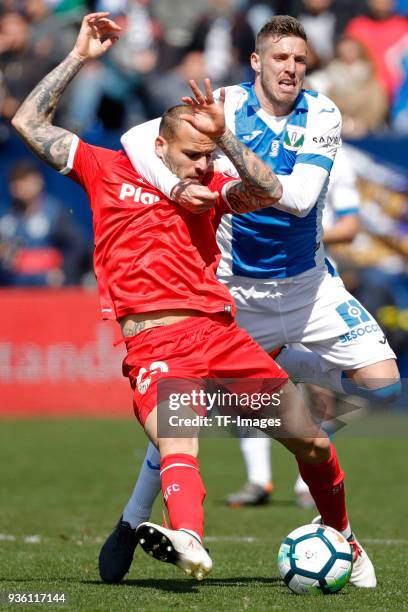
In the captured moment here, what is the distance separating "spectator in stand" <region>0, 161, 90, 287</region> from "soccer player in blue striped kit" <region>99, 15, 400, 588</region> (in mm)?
8533

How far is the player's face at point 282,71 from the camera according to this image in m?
6.95

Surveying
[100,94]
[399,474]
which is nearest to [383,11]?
[100,94]

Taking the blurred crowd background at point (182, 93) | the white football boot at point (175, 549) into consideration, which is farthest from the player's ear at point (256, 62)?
the blurred crowd background at point (182, 93)

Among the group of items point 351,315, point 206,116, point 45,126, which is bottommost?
point 351,315

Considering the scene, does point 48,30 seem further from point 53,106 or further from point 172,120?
point 172,120

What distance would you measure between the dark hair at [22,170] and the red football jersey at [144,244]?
10.1m

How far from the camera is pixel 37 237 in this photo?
15867 millimetres

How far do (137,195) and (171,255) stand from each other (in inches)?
14.0

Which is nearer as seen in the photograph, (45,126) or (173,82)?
(45,126)

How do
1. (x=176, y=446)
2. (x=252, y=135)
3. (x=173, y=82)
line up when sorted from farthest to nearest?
(x=173, y=82), (x=252, y=135), (x=176, y=446)

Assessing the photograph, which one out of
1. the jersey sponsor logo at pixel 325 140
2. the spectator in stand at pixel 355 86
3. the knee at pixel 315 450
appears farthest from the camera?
the spectator in stand at pixel 355 86

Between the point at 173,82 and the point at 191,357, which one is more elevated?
the point at 191,357

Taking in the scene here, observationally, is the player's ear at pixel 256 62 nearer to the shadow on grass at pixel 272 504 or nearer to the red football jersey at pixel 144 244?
the red football jersey at pixel 144 244

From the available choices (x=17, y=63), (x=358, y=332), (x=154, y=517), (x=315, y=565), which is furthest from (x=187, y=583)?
(x=17, y=63)
